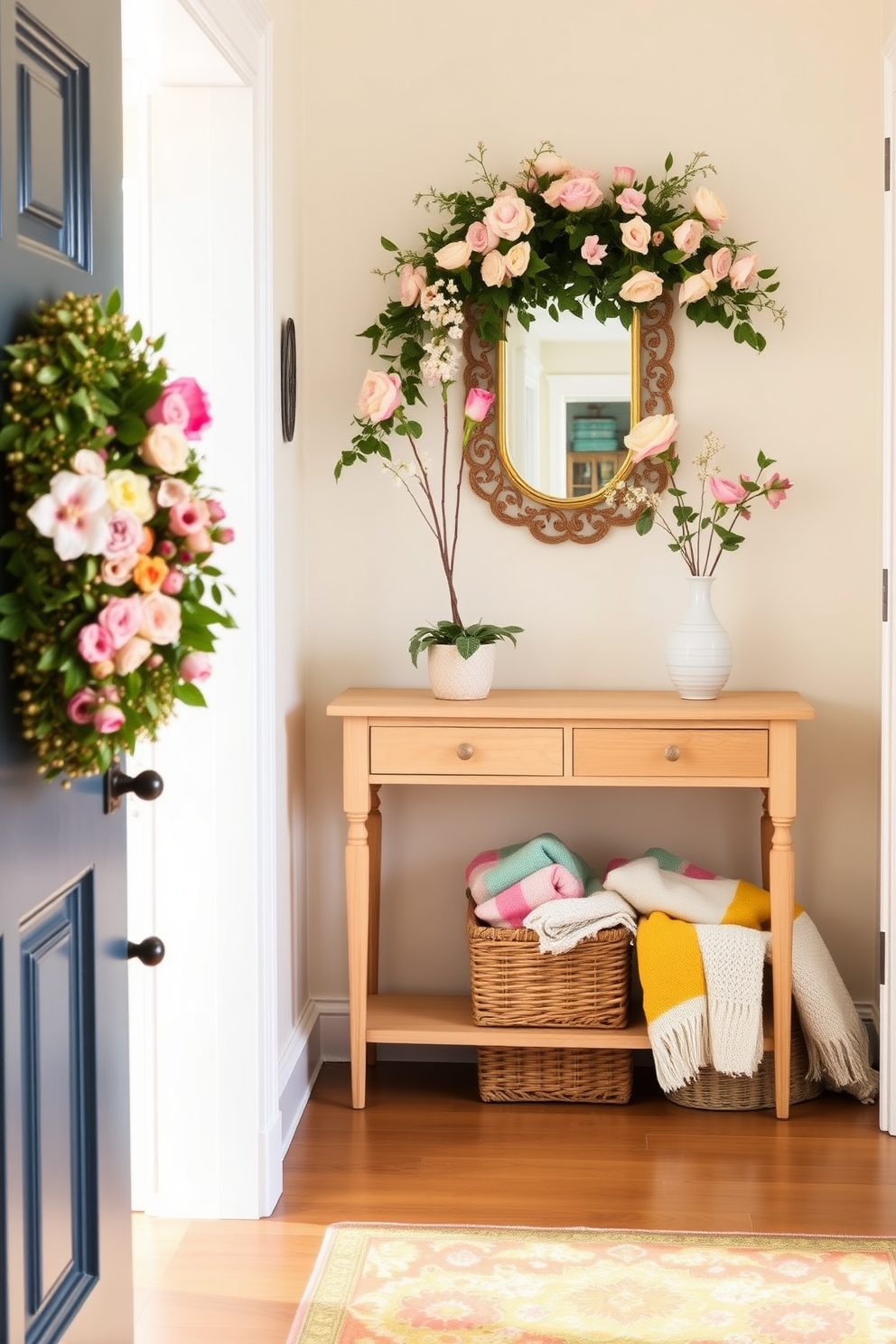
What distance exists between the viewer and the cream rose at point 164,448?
3.86 ft

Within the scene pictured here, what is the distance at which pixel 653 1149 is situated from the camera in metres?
2.91

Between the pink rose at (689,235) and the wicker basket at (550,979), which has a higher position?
the pink rose at (689,235)

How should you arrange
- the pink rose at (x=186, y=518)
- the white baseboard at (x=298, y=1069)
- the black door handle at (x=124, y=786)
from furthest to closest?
1. the white baseboard at (x=298, y=1069)
2. the black door handle at (x=124, y=786)
3. the pink rose at (x=186, y=518)

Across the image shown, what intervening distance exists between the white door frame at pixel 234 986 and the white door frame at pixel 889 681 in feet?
4.39

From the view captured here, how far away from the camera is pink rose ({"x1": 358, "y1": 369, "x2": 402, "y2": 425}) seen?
310cm

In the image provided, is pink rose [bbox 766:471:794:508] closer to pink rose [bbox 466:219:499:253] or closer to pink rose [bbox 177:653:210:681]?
pink rose [bbox 466:219:499:253]

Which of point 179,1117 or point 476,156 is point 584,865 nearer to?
point 179,1117

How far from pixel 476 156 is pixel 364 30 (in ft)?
1.38

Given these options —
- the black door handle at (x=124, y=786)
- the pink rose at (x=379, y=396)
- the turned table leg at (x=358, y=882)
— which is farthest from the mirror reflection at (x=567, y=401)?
the black door handle at (x=124, y=786)

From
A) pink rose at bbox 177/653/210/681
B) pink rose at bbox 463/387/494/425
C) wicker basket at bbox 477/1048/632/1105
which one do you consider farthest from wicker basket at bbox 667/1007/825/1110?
pink rose at bbox 177/653/210/681

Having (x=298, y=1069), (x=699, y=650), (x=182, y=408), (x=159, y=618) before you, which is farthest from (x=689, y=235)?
(x=159, y=618)

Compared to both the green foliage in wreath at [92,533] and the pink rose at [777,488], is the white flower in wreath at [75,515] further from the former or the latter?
the pink rose at [777,488]

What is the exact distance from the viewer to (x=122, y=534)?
113 cm

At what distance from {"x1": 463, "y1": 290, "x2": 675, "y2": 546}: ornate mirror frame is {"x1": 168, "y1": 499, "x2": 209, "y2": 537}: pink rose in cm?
223
